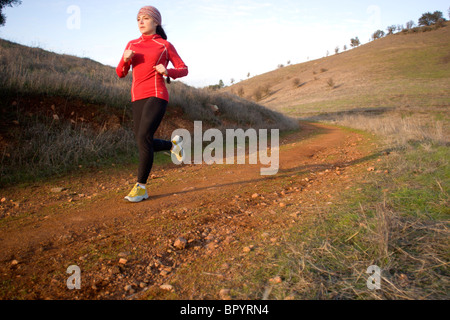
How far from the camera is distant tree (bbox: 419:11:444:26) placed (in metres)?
67.1

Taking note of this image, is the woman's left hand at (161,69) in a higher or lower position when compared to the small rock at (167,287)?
higher

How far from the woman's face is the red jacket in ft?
0.26

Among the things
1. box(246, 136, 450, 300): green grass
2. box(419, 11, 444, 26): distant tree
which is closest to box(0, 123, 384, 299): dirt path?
box(246, 136, 450, 300): green grass

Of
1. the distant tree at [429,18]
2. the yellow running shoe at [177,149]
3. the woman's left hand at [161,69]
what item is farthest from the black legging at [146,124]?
the distant tree at [429,18]

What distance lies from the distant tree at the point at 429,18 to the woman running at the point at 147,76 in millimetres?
87563

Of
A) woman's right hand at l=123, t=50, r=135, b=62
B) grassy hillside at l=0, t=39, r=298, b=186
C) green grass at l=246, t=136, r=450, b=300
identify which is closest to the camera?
green grass at l=246, t=136, r=450, b=300

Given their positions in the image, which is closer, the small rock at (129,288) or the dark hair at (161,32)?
the small rock at (129,288)

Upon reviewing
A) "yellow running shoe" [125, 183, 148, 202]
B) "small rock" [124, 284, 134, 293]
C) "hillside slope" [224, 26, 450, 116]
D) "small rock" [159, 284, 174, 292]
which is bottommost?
"small rock" [124, 284, 134, 293]

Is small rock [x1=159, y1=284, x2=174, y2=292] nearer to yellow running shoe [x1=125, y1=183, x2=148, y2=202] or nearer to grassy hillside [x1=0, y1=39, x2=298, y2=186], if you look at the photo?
yellow running shoe [x1=125, y1=183, x2=148, y2=202]

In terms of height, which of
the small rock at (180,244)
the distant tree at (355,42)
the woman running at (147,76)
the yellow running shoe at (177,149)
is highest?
the distant tree at (355,42)

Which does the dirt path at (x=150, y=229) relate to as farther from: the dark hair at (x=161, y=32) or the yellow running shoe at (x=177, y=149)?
the dark hair at (x=161, y=32)

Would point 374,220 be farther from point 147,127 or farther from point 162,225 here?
point 147,127

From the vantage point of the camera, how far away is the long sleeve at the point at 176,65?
3.56 meters

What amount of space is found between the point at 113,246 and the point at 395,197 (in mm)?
2993
